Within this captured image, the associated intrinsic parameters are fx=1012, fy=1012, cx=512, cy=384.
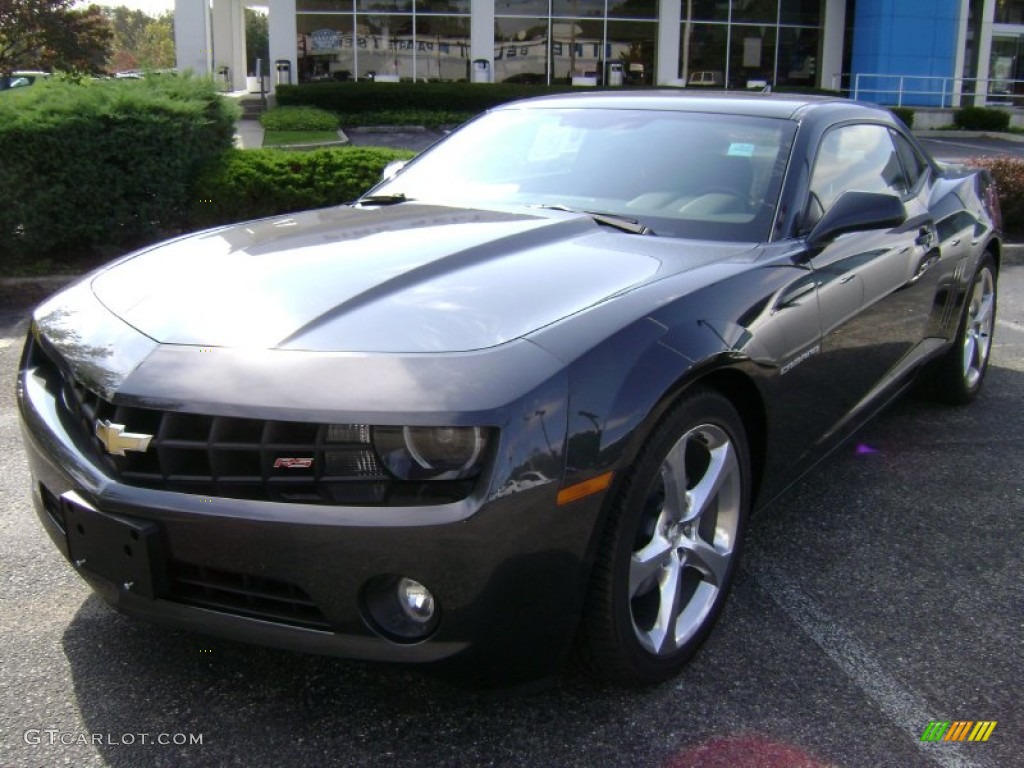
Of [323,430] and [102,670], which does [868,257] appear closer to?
[323,430]

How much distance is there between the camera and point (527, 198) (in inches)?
142

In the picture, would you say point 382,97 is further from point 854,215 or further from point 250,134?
point 854,215

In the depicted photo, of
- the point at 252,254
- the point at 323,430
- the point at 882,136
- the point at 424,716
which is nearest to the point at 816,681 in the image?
the point at 424,716

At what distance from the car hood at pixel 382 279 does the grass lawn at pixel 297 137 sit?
49.3 feet

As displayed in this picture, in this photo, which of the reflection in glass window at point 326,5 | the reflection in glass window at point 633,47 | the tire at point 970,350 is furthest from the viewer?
the reflection in glass window at point 633,47

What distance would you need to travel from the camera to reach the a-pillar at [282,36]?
25.7 meters

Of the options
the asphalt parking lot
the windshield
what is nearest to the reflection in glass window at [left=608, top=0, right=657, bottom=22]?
the windshield

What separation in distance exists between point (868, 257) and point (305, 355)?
220 centimetres

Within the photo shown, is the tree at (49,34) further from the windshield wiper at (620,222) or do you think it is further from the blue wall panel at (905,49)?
the windshield wiper at (620,222)

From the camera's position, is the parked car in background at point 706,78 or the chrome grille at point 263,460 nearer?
the chrome grille at point 263,460

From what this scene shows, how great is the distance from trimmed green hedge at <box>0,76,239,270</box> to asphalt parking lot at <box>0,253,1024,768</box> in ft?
15.0

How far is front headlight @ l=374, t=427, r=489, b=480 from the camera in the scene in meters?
2.08

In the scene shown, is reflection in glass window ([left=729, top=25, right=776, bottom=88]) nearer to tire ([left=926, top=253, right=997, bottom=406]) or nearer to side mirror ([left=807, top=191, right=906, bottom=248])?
tire ([left=926, top=253, right=997, bottom=406])

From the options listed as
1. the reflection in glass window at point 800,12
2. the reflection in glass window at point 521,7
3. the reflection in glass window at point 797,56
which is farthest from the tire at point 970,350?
the reflection in glass window at point 800,12
